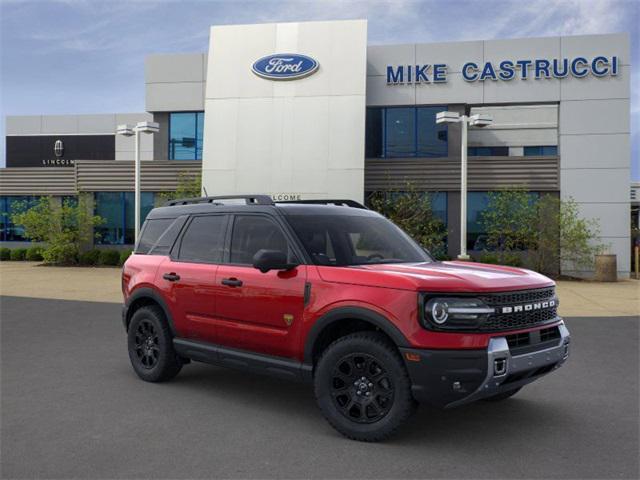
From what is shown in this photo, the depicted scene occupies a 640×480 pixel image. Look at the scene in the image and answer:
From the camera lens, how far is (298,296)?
491 centimetres

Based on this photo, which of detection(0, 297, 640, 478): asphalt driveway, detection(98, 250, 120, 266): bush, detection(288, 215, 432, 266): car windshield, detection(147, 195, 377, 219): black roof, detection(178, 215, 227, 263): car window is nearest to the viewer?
detection(0, 297, 640, 478): asphalt driveway

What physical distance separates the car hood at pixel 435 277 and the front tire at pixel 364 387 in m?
0.45

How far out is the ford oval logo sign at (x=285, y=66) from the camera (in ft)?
76.6

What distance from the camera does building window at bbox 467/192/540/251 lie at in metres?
24.0

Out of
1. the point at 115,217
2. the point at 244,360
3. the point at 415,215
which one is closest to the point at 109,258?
the point at 115,217

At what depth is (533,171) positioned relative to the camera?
78.1 feet

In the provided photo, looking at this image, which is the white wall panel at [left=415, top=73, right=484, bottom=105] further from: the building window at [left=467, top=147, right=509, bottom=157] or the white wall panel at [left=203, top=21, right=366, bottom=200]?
the building window at [left=467, top=147, right=509, bottom=157]

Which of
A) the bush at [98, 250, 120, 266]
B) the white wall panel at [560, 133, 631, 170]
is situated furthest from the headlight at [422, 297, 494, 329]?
the bush at [98, 250, 120, 266]

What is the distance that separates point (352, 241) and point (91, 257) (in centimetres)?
2207

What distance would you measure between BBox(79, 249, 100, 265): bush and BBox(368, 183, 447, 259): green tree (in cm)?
1172

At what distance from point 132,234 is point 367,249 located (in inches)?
961

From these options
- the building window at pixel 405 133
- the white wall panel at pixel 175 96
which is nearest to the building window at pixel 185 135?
the white wall panel at pixel 175 96

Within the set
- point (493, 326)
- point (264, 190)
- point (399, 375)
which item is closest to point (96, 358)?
point (399, 375)

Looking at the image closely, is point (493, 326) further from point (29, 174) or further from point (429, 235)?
point (29, 174)
